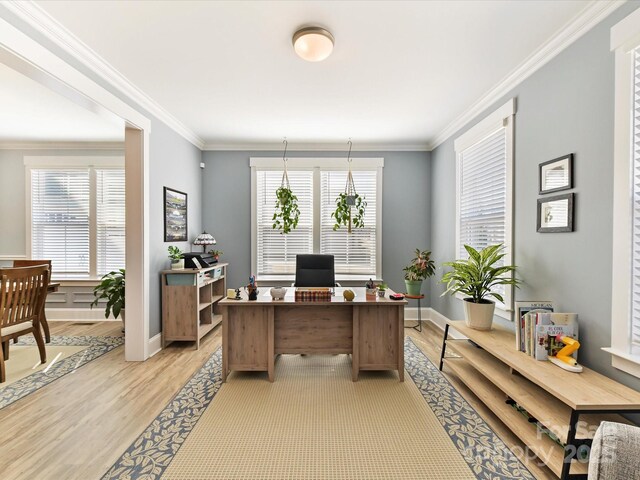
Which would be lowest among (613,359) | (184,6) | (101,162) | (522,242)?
(613,359)

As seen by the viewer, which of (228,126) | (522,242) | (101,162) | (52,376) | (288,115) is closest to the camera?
(522,242)

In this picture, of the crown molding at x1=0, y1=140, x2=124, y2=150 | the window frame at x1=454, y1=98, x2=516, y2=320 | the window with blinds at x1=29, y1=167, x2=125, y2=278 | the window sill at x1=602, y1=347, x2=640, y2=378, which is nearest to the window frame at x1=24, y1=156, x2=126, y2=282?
the window with blinds at x1=29, y1=167, x2=125, y2=278

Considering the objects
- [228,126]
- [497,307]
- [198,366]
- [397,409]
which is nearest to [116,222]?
[228,126]

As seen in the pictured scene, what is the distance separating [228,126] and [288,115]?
0.93m

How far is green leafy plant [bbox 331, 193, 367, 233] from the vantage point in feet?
14.4

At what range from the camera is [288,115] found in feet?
12.0

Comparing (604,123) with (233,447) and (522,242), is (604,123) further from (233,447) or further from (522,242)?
(233,447)

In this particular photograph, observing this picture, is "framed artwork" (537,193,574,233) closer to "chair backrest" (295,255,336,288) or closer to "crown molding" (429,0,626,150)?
"crown molding" (429,0,626,150)

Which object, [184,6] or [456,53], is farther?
[456,53]

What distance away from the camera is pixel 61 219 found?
477 centimetres

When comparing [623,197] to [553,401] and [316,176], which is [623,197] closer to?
[553,401]

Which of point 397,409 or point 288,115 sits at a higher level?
point 288,115

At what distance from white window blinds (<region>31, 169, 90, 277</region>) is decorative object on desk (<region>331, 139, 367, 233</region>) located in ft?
A: 12.9

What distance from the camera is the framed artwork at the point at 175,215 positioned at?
146 inches
